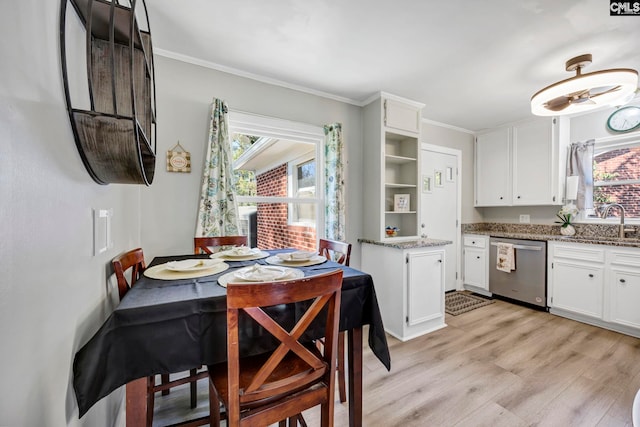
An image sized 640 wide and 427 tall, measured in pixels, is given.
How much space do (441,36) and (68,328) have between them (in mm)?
2569

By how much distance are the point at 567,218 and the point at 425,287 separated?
2245 millimetres

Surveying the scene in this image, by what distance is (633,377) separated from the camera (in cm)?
195

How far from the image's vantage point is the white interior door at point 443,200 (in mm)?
3668

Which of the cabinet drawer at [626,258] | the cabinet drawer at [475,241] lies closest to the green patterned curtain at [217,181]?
the cabinet drawer at [475,241]

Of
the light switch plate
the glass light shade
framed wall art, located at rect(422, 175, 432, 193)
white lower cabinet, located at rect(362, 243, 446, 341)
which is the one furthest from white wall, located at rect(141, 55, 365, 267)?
the glass light shade

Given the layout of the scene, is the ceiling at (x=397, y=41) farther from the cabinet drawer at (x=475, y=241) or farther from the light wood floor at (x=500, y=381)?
the light wood floor at (x=500, y=381)

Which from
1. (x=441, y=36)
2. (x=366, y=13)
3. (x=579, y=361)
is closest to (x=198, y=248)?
(x=366, y=13)

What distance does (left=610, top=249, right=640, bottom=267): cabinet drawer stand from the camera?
2.54 meters

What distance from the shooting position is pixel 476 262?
3863 millimetres

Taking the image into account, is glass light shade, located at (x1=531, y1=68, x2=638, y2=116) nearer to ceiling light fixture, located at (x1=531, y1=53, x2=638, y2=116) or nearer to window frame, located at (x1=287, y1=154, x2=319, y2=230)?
ceiling light fixture, located at (x1=531, y1=53, x2=638, y2=116)

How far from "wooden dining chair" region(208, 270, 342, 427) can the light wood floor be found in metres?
0.75

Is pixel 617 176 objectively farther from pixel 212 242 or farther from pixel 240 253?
pixel 212 242

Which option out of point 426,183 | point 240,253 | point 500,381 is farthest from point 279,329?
point 426,183

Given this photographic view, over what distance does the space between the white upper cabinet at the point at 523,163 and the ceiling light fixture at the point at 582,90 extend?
101cm
